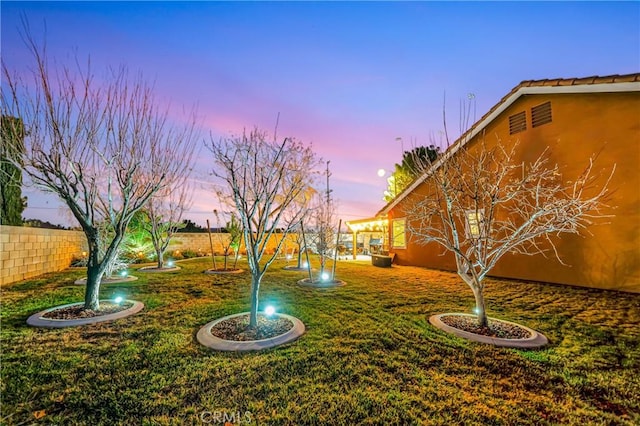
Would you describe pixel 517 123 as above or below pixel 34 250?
above

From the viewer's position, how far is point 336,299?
Result: 6730 mm

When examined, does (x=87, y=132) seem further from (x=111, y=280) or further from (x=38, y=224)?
(x=38, y=224)

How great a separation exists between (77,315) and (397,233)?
41.2 ft

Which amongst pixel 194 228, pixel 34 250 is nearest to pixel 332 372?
pixel 34 250

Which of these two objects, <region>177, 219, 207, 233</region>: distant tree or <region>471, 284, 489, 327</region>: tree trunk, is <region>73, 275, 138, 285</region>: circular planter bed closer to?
<region>471, 284, 489, 327</region>: tree trunk

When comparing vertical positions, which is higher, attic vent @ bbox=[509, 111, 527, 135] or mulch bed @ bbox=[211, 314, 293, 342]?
attic vent @ bbox=[509, 111, 527, 135]

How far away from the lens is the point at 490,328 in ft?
15.3

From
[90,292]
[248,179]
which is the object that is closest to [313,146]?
[248,179]

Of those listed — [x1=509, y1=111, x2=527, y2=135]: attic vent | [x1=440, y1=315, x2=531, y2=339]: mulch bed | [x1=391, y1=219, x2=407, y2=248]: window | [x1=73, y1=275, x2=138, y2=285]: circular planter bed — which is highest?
[x1=509, y1=111, x2=527, y2=135]: attic vent

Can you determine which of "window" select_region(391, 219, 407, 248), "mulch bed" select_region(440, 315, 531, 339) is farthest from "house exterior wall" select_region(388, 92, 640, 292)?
"mulch bed" select_region(440, 315, 531, 339)

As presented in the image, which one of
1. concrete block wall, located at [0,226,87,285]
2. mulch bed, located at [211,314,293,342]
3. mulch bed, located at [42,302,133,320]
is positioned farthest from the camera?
concrete block wall, located at [0,226,87,285]

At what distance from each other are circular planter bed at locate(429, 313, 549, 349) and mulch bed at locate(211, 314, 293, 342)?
2811mm

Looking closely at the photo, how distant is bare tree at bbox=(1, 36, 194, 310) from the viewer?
483 cm

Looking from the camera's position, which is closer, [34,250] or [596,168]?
[596,168]
